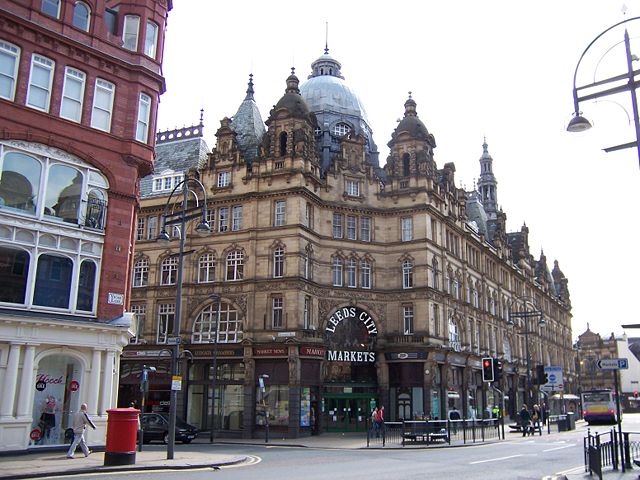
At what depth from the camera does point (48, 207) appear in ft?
77.7

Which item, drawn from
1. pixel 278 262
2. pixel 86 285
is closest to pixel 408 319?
pixel 278 262

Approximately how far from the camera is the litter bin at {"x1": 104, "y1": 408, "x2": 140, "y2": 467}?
1892 centimetres

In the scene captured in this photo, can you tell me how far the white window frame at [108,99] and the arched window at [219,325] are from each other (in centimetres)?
1979

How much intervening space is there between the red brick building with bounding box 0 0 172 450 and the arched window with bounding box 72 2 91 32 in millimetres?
44

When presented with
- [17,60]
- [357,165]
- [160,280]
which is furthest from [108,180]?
[357,165]

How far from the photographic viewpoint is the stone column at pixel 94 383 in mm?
23781

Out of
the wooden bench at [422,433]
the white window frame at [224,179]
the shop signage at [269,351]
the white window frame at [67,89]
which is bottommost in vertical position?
the wooden bench at [422,433]

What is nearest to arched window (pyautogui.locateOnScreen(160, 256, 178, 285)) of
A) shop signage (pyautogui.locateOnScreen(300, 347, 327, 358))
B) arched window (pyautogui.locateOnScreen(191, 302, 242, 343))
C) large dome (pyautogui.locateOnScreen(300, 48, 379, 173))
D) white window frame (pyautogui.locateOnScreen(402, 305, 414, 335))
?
arched window (pyautogui.locateOnScreen(191, 302, 242, 343))

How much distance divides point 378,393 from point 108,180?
88.3 ft

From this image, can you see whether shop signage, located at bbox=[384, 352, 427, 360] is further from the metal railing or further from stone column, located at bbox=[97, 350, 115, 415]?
stone column, located at bbox=[97, 350, 115, 415]

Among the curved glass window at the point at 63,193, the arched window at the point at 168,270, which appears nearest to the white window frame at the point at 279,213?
the arched window at the point at 168,270

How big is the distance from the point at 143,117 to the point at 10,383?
12.0 metres

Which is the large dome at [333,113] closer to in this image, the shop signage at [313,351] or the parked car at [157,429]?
the shop signage at [313,351]

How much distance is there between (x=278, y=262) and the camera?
43062mm
